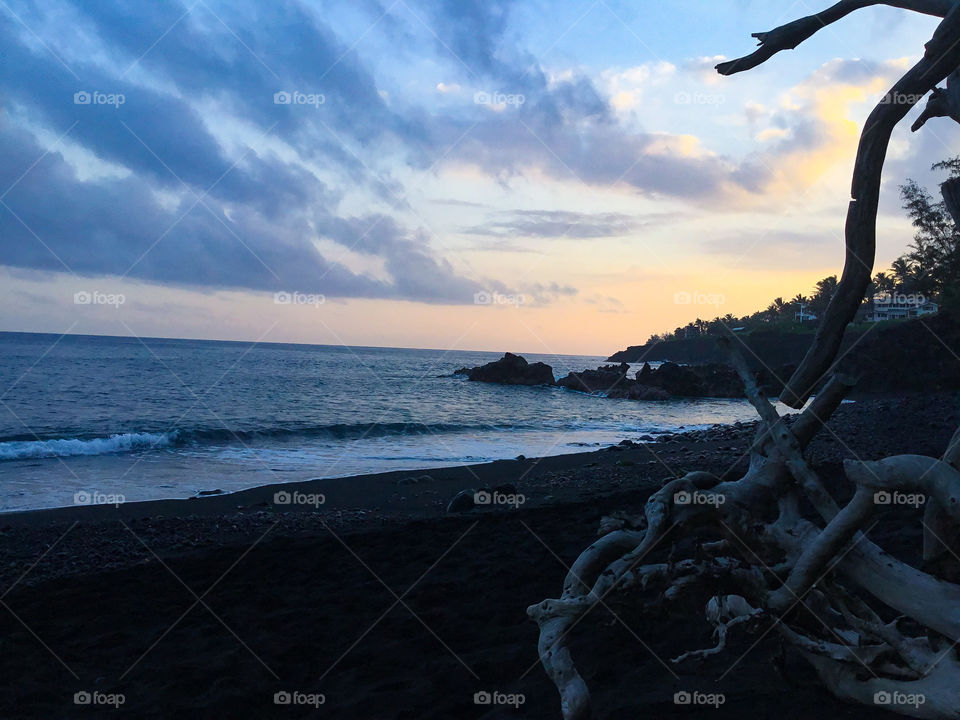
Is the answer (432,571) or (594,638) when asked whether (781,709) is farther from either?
(432,571)

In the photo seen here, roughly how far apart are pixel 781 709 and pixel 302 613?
3.94 m

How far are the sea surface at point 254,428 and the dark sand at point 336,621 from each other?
14.2 ft

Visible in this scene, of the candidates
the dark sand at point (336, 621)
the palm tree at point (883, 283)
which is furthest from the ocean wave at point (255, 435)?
the palm tree at point (883, 283)

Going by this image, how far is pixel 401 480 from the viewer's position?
44.1 feet

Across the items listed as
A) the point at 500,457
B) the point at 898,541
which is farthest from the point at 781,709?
the point at 500,457

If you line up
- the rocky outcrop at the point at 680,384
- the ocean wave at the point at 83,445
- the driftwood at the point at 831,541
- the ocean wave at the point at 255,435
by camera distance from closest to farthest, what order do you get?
the driftwood at the point at 831,541 < the ocean wave at the point at 83,445 < the ocean wave at the point at 255,435 < the rocky outcrop at the point at 680,384

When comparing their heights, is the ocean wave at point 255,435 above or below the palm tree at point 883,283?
below

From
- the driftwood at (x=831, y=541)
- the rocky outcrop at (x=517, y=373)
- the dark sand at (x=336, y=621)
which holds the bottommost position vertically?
the dark sand at (x=336, y=621)

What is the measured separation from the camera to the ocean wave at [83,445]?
55.0ft

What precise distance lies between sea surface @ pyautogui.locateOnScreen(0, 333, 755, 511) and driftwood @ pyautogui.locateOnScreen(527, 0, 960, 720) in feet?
37.2

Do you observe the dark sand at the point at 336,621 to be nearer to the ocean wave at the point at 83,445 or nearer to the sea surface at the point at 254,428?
the sea surface at the point at 254,428

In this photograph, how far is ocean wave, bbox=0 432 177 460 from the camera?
55.0ft

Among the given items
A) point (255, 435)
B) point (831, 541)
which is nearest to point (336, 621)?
point (831, 541)

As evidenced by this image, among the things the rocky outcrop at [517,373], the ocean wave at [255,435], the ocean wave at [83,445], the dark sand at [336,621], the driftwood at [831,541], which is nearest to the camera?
the driftwood at [831,541]
